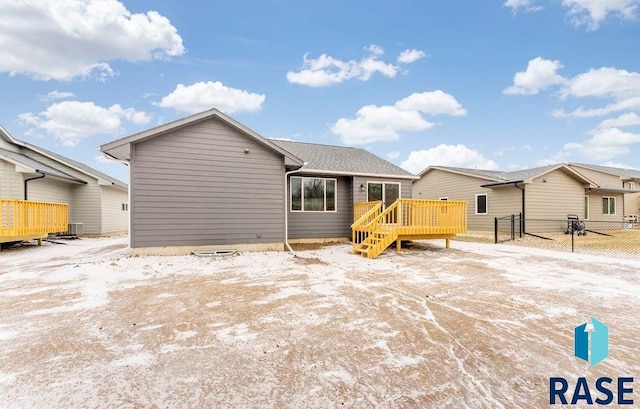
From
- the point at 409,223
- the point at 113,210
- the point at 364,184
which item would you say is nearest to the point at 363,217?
the point at 409,223

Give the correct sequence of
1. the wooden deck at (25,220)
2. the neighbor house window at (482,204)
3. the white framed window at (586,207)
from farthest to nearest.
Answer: the white framed window at (586,207), the neighbor house window at (482,204), the wooden deck at (25,220)

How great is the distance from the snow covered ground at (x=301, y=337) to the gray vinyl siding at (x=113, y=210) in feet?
34.6

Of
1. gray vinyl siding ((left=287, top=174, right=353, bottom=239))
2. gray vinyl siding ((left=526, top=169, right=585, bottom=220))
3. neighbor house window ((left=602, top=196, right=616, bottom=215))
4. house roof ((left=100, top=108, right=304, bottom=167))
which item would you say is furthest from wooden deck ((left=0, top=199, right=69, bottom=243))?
neighbor house window ((left=602, top=196, right=616, bottom=215))

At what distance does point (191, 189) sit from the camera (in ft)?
28.5

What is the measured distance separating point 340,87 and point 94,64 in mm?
12896

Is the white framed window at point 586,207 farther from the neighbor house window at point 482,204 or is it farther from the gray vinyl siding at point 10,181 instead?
the gray vinyl siding at point 10,181

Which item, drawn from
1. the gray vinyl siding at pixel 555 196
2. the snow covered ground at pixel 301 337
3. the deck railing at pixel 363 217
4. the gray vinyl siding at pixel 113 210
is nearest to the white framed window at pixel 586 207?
the gray vinyl siding at pixel 555 196

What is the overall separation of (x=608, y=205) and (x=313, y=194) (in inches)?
818

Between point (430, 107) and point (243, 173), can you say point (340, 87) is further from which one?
point (243, 173)

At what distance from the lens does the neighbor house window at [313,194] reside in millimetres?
11367

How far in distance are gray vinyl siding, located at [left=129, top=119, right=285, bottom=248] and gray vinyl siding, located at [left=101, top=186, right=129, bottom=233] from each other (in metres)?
9.31

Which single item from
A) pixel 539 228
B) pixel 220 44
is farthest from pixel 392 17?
pixel 539 228

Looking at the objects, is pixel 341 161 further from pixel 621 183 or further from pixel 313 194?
pixel 621 183

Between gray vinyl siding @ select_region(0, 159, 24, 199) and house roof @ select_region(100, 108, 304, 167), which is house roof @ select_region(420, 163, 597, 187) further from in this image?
gray vinyl siding @ select_region(0, 159, 24, 199)
